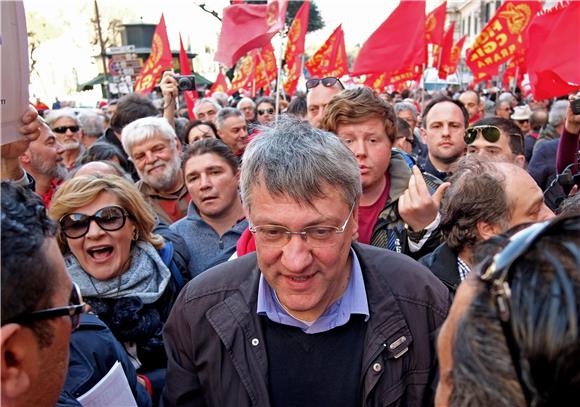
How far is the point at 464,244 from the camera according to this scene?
2479 mm

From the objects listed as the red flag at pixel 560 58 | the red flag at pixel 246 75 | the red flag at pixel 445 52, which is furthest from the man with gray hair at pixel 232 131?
the red flag at pixel 445 52

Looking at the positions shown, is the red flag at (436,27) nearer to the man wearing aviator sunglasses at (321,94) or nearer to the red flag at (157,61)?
the red flag at (157,61)

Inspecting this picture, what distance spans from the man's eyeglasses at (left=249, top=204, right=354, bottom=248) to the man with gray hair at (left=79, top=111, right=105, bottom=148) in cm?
600

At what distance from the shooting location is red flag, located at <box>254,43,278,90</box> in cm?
1205

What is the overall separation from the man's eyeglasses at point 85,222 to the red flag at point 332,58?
30.0 feet

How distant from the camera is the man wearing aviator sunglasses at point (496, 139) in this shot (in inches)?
167

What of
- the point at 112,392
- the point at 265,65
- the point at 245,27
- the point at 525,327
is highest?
the point at 245,27

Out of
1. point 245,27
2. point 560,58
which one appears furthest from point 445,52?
point 560,58

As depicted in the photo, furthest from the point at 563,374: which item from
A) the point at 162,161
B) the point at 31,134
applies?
the point at 162,161

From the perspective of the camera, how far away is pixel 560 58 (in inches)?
200

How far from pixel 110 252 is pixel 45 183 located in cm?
178

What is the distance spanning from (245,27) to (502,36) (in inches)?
173

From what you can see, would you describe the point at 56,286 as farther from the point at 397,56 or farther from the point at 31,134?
the point at 397,56

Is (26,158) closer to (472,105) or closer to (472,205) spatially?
(472,205)
